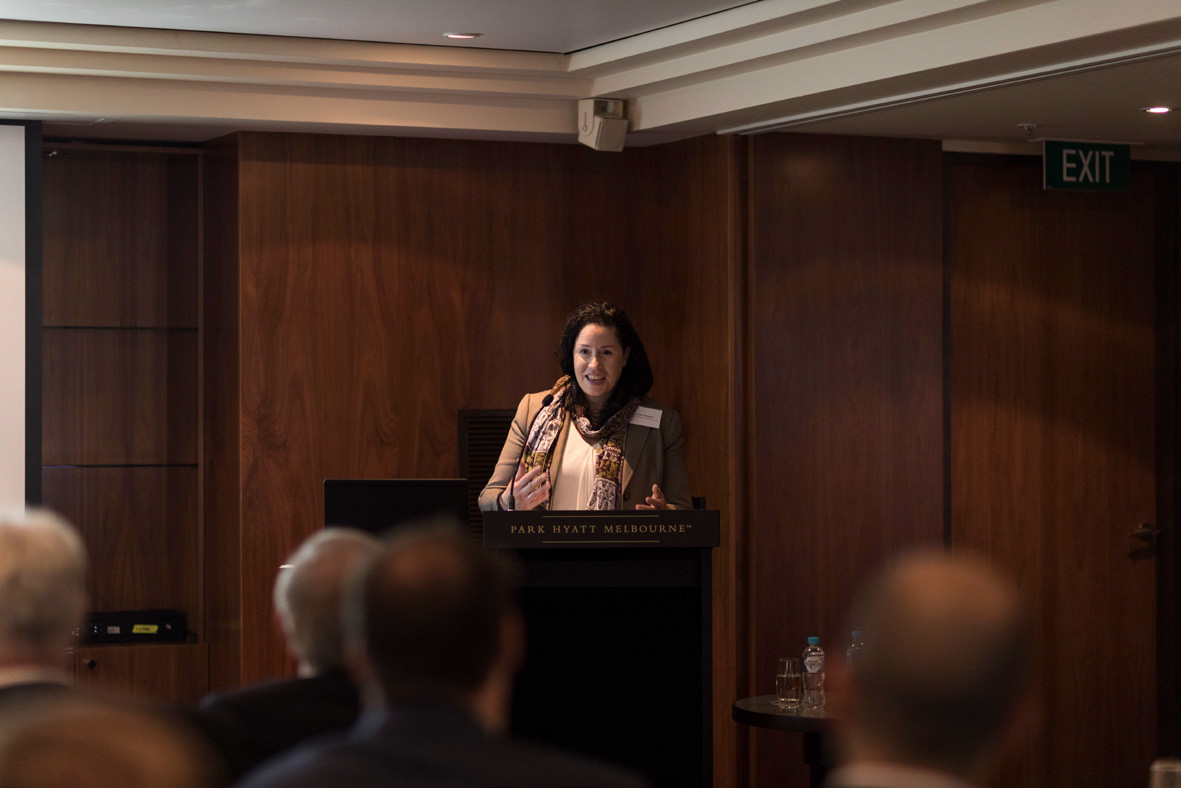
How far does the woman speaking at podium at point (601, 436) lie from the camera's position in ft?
14.0

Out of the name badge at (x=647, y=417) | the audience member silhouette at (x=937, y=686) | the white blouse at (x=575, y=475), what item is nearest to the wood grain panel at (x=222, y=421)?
the white blouse at (x=575, y=475)

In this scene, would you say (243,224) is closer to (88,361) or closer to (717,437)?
(88,361)

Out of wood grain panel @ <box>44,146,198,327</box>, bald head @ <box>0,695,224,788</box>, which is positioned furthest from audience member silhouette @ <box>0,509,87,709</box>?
wood grain panel @ <box>44,146,198,327</box>

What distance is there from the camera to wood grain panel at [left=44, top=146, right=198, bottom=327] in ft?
18.4

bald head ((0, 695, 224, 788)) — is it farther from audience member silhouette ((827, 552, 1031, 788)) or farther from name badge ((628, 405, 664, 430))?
name badge ((628, 405, 664, 430))

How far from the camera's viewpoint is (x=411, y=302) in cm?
539

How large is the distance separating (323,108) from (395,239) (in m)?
0.60

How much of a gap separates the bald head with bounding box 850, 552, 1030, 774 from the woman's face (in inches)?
119

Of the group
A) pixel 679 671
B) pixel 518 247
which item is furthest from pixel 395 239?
pixel 679 671

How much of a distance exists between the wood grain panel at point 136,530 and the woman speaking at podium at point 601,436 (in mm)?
2038

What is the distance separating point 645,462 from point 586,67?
157cm

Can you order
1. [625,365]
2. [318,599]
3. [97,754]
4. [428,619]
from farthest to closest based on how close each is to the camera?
1. [625,365]
2. [318,599]
3. [428,619]
4. [97,754]

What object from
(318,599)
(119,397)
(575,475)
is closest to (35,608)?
(318,599)

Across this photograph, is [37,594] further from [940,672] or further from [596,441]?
[596,441]
